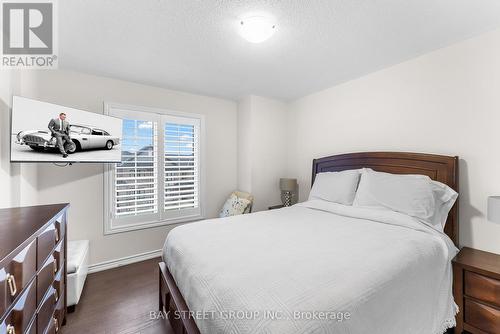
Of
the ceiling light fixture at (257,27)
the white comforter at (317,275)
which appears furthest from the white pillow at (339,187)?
the ceiling light fixture at (257,27)

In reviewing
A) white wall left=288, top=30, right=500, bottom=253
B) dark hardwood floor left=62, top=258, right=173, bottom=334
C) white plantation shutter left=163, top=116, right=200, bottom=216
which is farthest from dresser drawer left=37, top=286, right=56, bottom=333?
white wall left=288, top=30, right=500, bottom=253

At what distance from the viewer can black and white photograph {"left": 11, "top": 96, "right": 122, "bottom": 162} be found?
182 centimetres

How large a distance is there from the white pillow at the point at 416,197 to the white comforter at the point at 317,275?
0.10 metres

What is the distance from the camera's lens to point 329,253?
4.37 ft

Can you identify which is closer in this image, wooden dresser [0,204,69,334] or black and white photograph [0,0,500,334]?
wooden dresser [0,204,69,334]

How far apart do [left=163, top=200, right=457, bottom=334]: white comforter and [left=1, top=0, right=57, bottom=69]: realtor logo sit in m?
1.97

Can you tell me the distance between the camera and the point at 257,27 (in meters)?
1.65

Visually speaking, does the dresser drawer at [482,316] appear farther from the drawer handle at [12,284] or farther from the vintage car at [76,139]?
the vintage car at [76,139]

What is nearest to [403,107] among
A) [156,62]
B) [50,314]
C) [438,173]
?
[438,173]

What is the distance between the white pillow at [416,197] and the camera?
183cm

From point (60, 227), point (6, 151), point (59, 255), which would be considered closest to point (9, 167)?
point (6, 151)

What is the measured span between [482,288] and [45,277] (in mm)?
2797

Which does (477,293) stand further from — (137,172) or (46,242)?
(137,172)

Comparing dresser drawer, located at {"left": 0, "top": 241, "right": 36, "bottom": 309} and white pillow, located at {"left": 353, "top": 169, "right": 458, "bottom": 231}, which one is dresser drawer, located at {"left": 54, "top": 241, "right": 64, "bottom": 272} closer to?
dresser drawer, located at {"left": 0, "top": 241, "right": 36, "bottom": 309}
